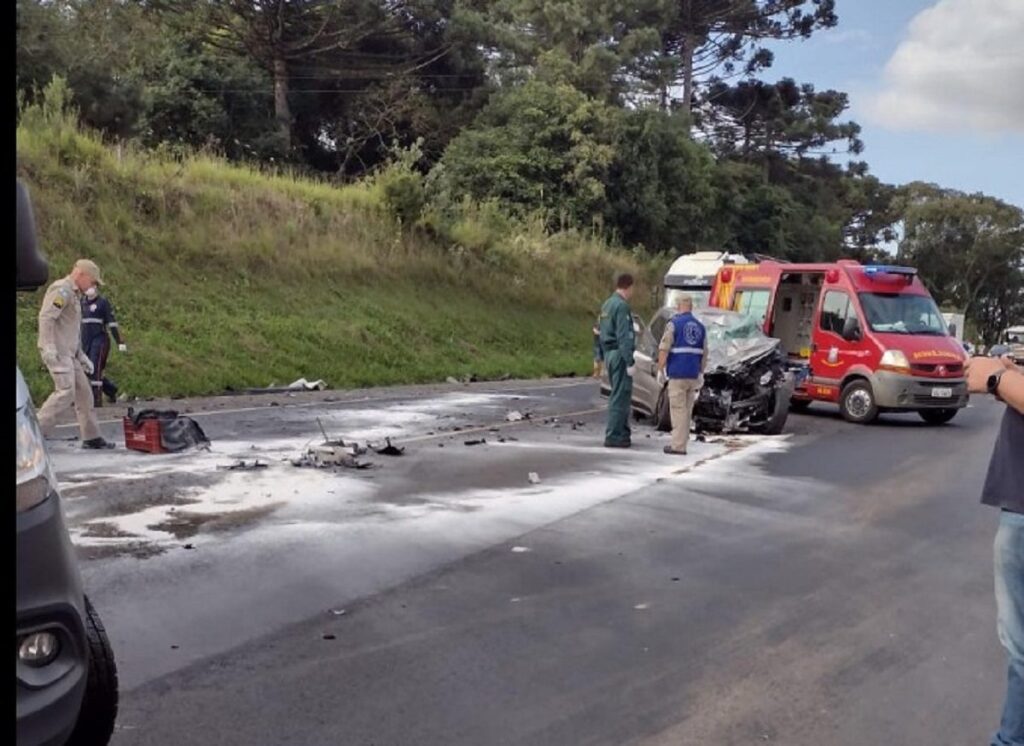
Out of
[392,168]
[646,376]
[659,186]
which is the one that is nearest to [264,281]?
[392,168]

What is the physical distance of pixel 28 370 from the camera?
16203 mm

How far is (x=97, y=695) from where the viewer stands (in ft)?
12.1

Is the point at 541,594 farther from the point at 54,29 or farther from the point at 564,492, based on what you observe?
the point at 54,29

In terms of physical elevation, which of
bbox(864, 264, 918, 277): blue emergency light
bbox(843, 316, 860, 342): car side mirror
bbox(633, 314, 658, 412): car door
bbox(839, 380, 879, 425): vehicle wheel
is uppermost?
bbox(864, 264, 918, 277): blue emergency light

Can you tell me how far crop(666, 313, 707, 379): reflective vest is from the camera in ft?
41.2

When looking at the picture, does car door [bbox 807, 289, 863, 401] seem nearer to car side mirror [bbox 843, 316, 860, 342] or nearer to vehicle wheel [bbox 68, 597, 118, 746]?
car side mirror [bbox 843, 316, 860, 342]

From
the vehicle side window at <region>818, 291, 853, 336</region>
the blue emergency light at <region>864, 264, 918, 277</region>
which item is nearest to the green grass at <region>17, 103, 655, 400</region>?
the vehicle side window at <region>818, 291, 853, 336</region>

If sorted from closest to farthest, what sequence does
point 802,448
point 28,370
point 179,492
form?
1. point 179,492
2. point 802,448
3. point 28,370

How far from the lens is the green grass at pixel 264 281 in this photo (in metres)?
20.5

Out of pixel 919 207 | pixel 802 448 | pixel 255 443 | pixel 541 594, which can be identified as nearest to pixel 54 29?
pixel 255 443

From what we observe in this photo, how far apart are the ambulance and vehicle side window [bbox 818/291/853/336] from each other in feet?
0.05

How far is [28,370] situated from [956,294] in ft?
209

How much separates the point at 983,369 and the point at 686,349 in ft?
28.0

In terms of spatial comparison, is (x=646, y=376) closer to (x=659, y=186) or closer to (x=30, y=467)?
(x=30, y=467)
